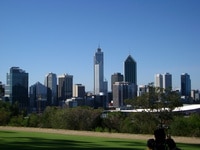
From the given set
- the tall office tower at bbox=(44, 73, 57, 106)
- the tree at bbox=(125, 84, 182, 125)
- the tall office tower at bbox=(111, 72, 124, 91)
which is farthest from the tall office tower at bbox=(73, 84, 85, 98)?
the tree at bbox=(125, 84, 182, 125)

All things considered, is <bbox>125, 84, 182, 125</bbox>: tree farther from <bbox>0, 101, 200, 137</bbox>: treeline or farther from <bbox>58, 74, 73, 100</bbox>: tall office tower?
<bbox>58, 74, 73, 100</bbox>: tall office tower

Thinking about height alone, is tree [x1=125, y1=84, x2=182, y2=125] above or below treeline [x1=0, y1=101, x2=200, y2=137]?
Answer: above

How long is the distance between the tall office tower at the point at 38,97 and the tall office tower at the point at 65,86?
871cm

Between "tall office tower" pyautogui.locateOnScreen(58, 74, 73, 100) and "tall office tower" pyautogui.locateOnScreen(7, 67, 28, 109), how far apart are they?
33056 mm

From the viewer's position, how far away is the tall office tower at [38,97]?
416 ft

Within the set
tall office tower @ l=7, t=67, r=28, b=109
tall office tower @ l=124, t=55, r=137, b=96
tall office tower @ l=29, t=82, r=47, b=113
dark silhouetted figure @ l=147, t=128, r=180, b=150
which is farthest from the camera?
tall office tower @ l=124, t=55, r=137, b=96

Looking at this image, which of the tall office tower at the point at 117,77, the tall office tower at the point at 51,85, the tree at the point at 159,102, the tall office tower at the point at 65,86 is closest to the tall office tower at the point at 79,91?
the tall office tower at the point at 65,86

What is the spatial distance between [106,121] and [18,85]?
256 ft

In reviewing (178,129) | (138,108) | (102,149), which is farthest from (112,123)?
(102,149)

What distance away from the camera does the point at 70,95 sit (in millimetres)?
159500

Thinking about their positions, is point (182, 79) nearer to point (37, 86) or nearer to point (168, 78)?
point (168, 78)

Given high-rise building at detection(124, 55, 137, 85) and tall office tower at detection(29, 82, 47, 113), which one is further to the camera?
high-rise building at detection(124, 55, 137, 85)

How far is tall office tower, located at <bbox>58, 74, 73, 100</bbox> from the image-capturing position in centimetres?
15712

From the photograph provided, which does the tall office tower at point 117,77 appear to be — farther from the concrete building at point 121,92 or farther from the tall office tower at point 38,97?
the tall office tower at point 38,97
